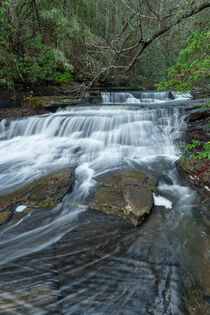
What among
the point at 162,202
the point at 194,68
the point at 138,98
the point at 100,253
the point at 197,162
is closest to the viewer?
the point at 100,253

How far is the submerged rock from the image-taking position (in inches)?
143

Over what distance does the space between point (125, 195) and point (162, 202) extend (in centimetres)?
97

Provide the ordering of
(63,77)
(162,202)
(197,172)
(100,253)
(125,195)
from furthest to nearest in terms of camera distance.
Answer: (63,77)
(197,172)
(162,202)
(125,195)
(100,253)

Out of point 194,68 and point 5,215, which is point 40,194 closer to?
point 5,215

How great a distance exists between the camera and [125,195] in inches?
150

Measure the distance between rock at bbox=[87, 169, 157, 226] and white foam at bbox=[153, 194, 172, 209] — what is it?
0.67 ft

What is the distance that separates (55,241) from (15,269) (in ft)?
2.32

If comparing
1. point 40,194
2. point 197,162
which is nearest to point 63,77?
point 40,194

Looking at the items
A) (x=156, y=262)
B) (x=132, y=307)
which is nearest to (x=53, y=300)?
(x=132, y=307)

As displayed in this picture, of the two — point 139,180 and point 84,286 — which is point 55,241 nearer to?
point 84,286

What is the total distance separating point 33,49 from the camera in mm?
11555

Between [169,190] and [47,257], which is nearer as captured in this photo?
[47,257]

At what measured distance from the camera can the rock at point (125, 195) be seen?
346cm

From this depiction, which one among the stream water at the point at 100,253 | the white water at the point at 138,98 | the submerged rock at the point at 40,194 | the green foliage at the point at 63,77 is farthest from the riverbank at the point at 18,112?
the submerged rock at the point at 40,194
